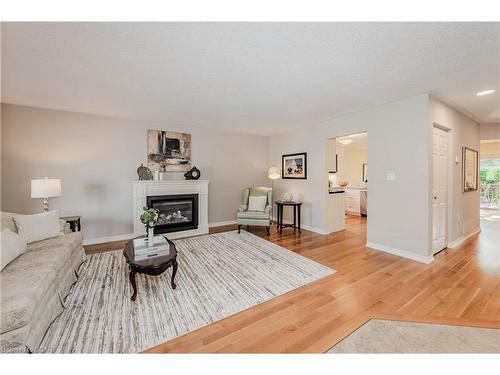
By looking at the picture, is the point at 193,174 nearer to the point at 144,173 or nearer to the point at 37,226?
the point at 144,173

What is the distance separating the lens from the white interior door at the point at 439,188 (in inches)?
127

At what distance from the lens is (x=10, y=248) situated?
191 centimetres

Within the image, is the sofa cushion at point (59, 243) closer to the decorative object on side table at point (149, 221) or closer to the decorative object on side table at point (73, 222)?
the decorative object on side table at point (73, 222)

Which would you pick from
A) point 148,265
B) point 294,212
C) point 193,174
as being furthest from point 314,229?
point 148,265

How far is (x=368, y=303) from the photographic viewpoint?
6.70 feet

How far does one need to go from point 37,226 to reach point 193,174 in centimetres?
270

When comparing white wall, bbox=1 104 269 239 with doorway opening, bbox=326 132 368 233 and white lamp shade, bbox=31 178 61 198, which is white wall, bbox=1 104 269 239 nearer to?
white lamp shade, bbox=31 178 61 198

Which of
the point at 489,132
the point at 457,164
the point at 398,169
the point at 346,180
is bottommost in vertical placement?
the point at 346,180

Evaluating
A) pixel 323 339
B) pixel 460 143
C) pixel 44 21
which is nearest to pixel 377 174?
pixel 460 143

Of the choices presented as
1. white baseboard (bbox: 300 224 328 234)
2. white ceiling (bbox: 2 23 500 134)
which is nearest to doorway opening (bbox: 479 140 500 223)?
white ceiling (bbox: 2 23 500 134)

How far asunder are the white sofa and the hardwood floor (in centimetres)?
84

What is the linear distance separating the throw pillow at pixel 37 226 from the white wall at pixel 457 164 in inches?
217

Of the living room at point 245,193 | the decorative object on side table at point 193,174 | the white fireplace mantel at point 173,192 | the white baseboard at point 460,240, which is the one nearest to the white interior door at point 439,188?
the living room at point 245,193

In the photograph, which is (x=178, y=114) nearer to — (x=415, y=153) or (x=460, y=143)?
(x=415, y=153)
